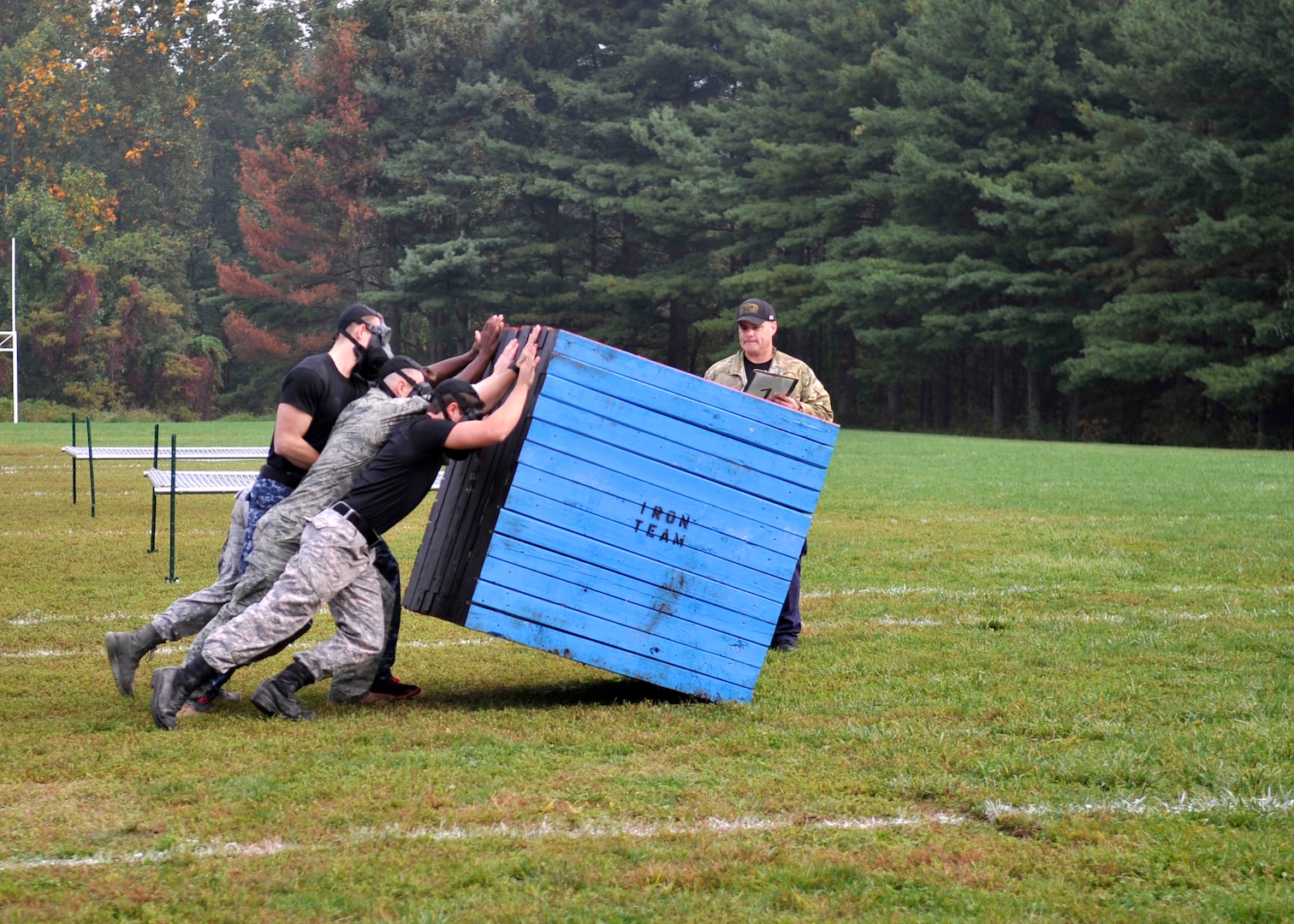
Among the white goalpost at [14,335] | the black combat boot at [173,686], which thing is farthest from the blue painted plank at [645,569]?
the white goalpost at [14,335]

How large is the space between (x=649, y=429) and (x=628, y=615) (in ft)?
2.68

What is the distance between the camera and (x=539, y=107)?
56.1 meters

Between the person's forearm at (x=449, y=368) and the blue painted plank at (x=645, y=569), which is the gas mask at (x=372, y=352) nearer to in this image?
the person's forearm at (x=449, y=368)

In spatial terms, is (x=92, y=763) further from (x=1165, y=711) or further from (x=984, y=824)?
(x=1165, y=711)

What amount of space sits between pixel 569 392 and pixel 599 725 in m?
1.42

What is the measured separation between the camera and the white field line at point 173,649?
786cm

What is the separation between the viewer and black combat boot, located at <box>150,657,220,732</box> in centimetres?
613

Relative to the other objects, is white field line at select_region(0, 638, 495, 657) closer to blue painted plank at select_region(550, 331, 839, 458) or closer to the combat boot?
the combat boot

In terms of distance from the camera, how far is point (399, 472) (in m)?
6.39

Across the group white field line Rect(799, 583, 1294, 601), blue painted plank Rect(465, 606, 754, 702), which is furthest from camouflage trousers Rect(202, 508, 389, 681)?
white field line Rect(799, 583, 1294, 601)

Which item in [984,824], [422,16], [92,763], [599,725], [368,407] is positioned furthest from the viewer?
[422,16]

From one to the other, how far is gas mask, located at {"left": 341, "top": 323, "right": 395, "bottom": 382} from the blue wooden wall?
0.95 meters

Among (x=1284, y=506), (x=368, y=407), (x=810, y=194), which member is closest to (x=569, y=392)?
(x=368, y=407)

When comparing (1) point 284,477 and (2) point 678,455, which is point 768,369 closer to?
(2) point 678,455
